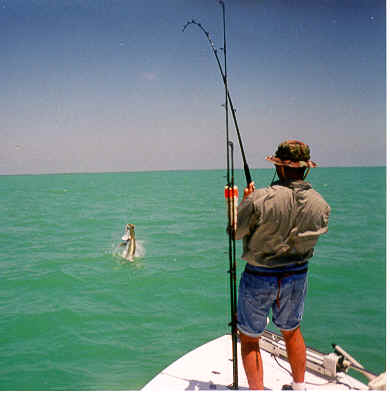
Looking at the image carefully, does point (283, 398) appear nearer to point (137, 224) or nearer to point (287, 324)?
point (287, 324)

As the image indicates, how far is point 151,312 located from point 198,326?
1.10m

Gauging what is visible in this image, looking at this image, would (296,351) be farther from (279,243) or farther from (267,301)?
(279,243)

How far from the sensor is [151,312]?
683 cm

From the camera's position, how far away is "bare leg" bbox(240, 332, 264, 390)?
1.95 meters

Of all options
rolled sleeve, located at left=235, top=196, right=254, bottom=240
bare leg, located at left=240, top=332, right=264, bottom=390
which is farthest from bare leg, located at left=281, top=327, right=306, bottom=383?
rolled sleeve, located at left=235, top=196, right=254, bottom=240

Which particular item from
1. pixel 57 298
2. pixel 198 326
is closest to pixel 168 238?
pixel 57 298

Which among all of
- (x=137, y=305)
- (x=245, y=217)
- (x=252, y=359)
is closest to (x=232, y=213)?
(x=245, y=217)

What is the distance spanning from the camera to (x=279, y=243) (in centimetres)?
180

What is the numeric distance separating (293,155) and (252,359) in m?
1.06

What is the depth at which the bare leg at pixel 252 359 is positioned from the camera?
195 centimetres

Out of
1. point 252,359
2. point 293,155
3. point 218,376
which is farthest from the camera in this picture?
point 218,376

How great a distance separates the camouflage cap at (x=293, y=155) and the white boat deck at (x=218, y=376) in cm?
135

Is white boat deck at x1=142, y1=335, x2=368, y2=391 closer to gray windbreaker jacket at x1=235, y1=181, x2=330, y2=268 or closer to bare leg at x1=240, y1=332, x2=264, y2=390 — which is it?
bare leg at x1=240, y1=332, x2=264, y2=390

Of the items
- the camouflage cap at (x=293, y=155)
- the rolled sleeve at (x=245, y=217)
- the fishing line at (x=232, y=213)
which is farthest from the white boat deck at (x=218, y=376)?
the camouflage cap at (x=293, y=155)
